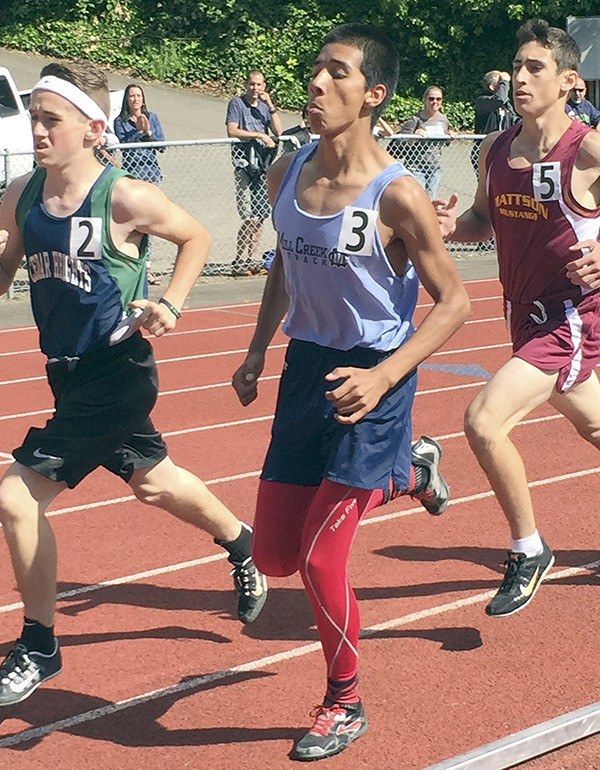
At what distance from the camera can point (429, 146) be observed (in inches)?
609

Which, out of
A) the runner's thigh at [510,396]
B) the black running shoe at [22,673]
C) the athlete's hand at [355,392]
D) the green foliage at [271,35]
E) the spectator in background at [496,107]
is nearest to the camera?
the athlete's hand at [355,392]

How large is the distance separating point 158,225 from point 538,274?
1515 millimetres

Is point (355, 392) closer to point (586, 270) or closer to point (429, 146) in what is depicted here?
point (586, 270)

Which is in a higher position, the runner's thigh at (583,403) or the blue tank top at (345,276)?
the blue tank top at (345,276)

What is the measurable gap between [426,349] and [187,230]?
1.09m

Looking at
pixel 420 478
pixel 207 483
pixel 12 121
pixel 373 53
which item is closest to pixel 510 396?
pixel 420 478

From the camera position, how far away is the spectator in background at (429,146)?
1548 cm

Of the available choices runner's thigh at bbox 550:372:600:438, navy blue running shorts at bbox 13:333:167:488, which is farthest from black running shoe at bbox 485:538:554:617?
navy blue running shorts at bbox 13:333:167:488

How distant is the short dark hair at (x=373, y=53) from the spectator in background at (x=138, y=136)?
958 cm

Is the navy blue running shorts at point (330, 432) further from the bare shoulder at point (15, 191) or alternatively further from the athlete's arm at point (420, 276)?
the bare shoulder at point (15, 191)

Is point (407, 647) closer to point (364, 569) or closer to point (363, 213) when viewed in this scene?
point (364, 569)

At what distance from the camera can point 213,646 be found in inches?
196

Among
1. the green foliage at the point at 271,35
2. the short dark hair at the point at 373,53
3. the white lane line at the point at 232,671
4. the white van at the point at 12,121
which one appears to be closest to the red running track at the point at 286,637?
the white lane line at the point at 232,671

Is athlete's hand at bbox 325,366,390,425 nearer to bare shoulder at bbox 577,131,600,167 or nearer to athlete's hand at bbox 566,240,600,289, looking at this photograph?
athlete's hand at bbox 566,240,600,289
